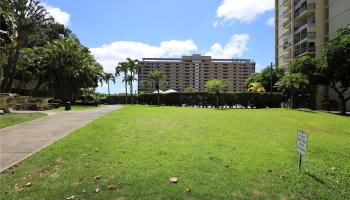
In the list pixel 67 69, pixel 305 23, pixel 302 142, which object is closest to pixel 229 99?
pixel 67 69

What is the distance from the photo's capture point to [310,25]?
58125 mm

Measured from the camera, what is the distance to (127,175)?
725 centimetres

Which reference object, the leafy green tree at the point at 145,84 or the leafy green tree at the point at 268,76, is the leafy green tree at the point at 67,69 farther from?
the leafy green tree at the point at 145,84

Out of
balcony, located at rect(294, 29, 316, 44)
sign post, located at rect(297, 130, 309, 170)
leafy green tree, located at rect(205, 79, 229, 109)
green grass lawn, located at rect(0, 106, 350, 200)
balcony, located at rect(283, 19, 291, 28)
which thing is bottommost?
green grass lawn, located at rect(0, 106, 350, 200)

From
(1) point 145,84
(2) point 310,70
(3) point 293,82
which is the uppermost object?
(2) point 310,70

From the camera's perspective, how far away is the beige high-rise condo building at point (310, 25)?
52625mm

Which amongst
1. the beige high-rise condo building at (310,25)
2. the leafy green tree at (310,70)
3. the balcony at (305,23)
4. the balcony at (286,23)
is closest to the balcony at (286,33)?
the beige high-rise condo building at (310,25)

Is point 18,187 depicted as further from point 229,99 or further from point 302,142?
point 229,99

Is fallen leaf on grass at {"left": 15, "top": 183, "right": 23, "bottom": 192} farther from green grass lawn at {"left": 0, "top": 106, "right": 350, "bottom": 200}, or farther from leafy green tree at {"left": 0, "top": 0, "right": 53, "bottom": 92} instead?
leafy green tree at {"left": 0, "top": 0, "right": 53, "bottom": 92}

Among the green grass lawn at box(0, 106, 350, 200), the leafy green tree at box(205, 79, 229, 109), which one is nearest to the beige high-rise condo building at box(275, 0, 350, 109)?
the leafy green tree at box(205, 79, 229, 109)

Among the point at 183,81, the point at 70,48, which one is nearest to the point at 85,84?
the point at 70,48

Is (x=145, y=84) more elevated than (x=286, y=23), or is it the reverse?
(x=286, y=23)

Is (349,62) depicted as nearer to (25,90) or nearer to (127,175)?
(127,175)

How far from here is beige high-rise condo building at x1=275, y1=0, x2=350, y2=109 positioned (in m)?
52.6
